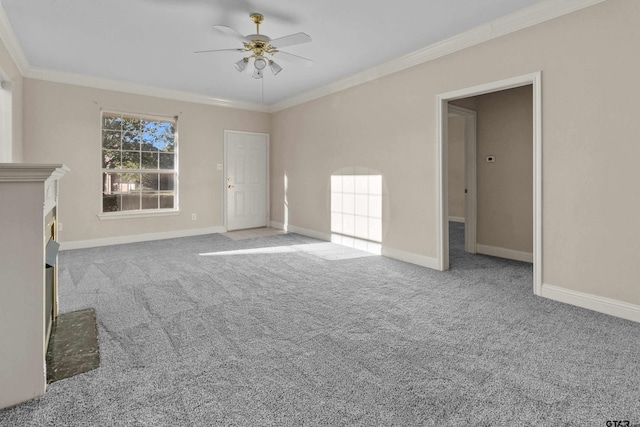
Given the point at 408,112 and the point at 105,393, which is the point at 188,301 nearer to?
the point at 105,393

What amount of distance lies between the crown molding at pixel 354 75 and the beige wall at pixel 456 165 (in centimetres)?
418

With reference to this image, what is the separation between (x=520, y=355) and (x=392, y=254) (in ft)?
8.34

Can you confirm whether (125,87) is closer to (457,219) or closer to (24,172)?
(24,172)

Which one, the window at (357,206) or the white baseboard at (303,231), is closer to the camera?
the window at (357,206)

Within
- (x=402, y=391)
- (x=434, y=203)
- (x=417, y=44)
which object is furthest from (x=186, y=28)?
(x=402, y=391)

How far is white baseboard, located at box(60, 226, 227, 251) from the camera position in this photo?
5062 mm

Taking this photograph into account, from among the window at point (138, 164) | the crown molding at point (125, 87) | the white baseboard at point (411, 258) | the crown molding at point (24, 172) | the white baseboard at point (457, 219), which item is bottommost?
the white baseboard at point (411, 258)

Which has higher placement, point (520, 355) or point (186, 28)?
point (186, 28)

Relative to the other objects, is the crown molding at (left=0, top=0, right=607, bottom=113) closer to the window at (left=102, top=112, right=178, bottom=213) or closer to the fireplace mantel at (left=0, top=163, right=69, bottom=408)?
the window at (left=102, top=112, right=178, bottom=213)

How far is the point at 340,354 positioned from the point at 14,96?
16.3 ft

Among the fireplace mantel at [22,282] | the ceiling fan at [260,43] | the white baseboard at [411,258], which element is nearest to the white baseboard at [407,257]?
the white baseboard at [411,258]

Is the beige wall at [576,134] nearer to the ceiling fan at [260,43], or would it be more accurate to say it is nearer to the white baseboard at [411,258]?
the white baseboard at [411,258]

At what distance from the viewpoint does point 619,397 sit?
162 cm

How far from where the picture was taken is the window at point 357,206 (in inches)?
189
